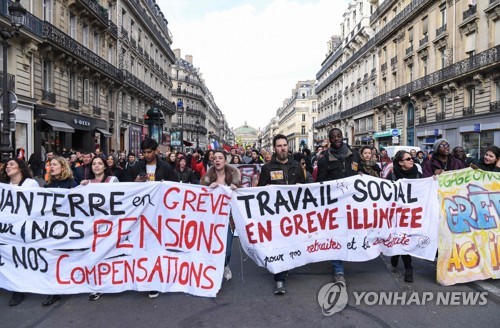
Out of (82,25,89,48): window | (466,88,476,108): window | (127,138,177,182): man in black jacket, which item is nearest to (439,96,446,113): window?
(466,88,476,108): window

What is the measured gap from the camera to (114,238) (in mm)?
4578

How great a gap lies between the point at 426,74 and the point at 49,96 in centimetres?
2813

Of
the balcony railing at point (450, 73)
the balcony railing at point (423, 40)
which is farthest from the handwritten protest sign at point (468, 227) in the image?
the balcony railing at point (423, 40)

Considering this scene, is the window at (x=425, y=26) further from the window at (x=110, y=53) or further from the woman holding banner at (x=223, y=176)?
the woman holding banner at (x=223, y=176)

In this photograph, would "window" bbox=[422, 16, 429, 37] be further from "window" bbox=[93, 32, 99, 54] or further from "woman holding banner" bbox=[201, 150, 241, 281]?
"woman holding banner" bbox=[201, 150, 241, 281]

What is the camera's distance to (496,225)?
5.09 meters

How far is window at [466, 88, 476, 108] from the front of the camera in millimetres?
25733

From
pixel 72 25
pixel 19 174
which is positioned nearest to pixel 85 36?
pixel 72 25

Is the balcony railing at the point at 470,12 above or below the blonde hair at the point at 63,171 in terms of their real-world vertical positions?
above

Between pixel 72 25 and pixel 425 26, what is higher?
pixel 425 26

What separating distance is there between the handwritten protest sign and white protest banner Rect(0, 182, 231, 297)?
2.78 metres

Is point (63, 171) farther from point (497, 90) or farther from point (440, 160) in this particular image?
point (497, 90)

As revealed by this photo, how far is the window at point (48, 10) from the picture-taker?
70.3 feet

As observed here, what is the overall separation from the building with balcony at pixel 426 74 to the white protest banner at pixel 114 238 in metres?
23.6
